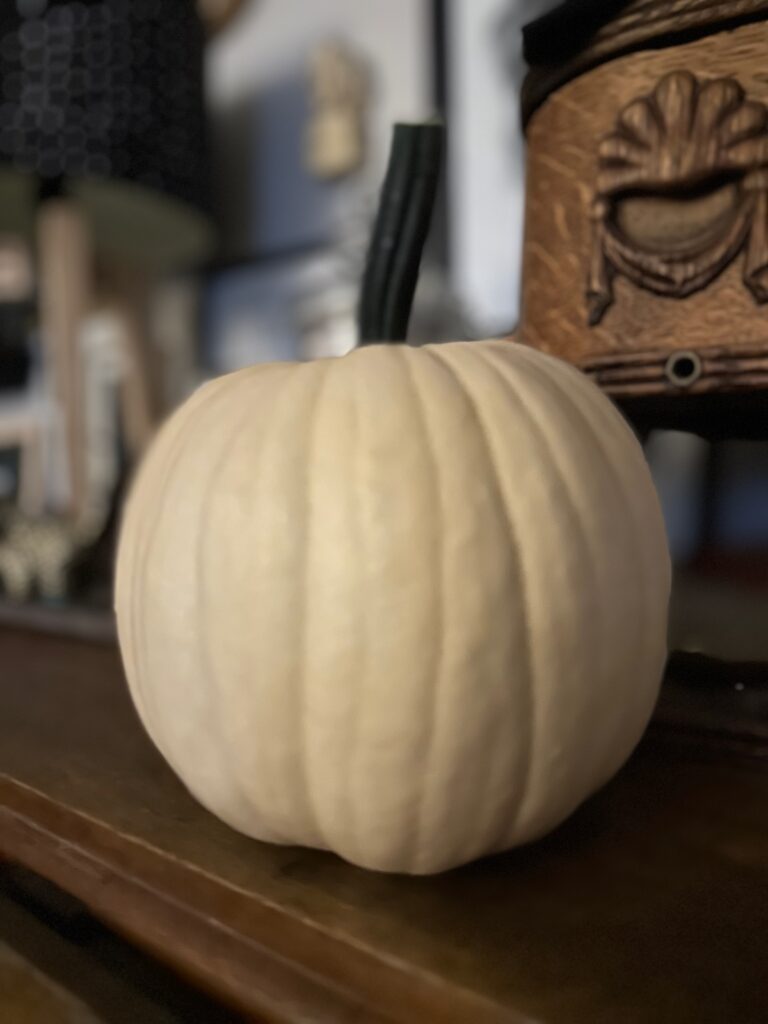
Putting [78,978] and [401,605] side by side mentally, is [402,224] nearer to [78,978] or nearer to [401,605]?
[401,605]

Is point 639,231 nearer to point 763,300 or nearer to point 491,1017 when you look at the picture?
point 763,300

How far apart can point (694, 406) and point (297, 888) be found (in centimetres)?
37

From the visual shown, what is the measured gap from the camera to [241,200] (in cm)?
213

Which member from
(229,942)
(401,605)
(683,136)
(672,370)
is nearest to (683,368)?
(672,370)

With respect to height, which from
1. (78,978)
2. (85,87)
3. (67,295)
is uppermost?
(85,87)

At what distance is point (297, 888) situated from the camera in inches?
13.6

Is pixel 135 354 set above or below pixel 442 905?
above

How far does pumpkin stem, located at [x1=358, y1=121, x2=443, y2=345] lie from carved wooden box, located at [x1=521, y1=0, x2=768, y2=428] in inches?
4.9

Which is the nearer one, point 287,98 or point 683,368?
point 683,368

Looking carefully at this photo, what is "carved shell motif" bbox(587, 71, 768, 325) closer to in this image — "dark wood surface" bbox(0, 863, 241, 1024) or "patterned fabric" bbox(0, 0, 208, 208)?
"dark wood surface" bbox(0, 863, 241, 1024)

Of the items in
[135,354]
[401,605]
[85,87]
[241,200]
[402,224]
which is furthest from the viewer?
[241,200]

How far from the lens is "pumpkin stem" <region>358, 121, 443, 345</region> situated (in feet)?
1.43

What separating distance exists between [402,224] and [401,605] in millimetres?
213

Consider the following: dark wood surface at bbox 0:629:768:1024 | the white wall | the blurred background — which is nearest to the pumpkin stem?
dark wood surface at bbox 0:629:768:1024
